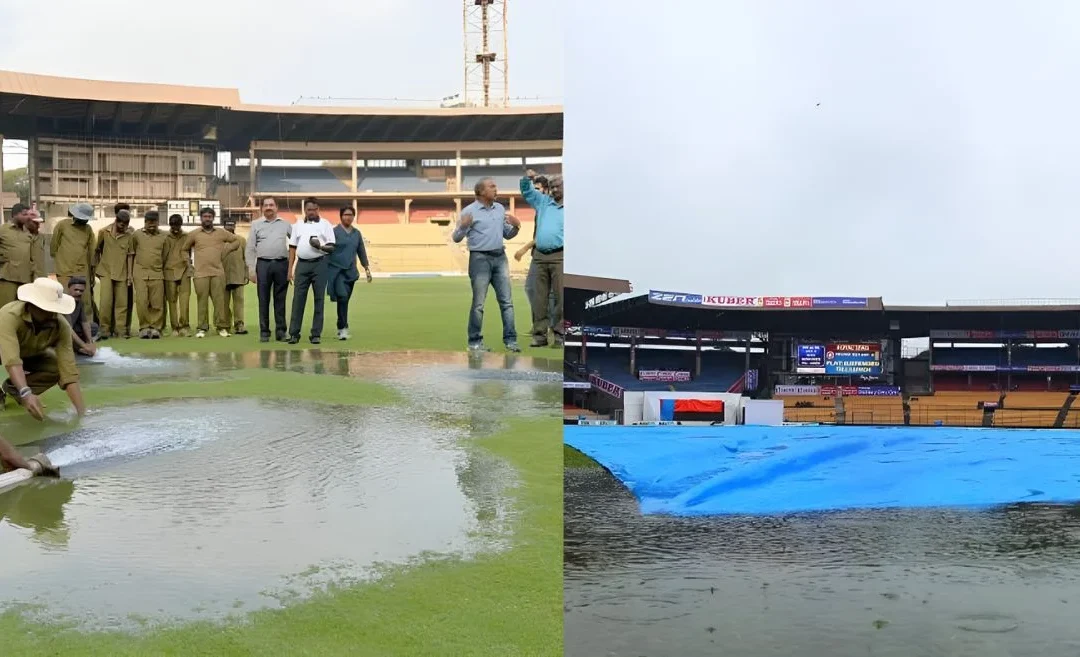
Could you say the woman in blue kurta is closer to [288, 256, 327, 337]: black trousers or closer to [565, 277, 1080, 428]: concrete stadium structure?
[288, 256, 327, 337]: black trousers

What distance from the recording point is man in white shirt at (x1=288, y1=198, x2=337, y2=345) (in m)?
2.03

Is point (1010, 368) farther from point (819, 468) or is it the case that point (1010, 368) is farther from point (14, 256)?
point (14, 256)

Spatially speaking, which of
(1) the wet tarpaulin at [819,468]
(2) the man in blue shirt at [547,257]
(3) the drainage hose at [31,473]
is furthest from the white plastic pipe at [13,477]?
(1) the wet tarpaulin at [819,468]

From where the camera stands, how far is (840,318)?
9867 millimetres

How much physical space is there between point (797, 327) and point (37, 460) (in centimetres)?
940

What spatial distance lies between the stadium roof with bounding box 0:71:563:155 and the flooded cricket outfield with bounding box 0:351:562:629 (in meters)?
0.55

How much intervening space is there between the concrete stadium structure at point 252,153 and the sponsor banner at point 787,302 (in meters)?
7.69

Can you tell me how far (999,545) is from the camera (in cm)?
463

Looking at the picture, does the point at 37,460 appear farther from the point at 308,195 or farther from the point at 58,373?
the point at 308,195

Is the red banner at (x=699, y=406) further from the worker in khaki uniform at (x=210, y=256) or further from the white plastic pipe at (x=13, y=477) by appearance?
the white plastic pipe at (x=13, y=477)

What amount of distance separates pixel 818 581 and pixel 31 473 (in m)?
3.96

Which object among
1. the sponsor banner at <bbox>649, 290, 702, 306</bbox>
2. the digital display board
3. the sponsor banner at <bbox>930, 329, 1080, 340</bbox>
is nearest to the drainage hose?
the sponsor banner at <bbox>649, 290, 702, 306</bbox>

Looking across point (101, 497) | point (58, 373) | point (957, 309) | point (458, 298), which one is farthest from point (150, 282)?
point (957, 309)

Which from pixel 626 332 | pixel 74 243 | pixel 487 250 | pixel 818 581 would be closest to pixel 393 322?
pixel 487 250
